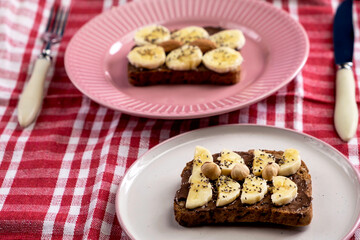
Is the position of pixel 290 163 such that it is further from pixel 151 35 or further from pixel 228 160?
pixel 151 35

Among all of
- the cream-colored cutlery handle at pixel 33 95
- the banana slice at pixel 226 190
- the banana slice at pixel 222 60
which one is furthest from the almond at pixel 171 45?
the banana slice at pixel 226 190

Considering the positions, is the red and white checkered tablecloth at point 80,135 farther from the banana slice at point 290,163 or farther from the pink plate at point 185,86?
the banana slice at point 290,163

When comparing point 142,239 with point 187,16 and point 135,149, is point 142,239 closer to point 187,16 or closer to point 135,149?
point 135,149

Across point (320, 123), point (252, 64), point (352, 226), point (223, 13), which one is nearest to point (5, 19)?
point (223, 13)

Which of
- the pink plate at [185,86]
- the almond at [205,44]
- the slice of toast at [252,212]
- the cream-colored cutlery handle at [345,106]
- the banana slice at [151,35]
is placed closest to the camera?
the slice of toast at [252,212]

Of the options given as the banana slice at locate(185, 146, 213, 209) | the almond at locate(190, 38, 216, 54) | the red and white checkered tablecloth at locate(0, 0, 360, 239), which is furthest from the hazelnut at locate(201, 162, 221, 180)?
the almond at locate(190, 38, 216, 54)

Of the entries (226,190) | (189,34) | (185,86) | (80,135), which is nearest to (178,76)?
(185,86)
